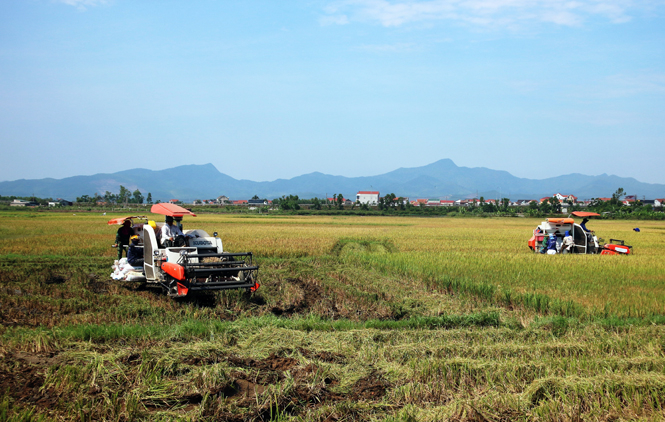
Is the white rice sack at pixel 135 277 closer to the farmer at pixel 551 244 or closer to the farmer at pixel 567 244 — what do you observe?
the farmer at pixel 551 244

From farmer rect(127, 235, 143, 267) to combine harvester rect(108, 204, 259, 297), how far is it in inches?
6.4

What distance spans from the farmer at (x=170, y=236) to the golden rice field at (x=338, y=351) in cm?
125

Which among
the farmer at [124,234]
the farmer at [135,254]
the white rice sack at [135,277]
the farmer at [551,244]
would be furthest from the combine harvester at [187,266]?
the farmer at [551,244]

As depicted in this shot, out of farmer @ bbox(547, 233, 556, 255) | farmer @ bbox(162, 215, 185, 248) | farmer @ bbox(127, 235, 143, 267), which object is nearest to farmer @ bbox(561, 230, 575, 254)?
farmer @ bbox(547, 233, 556, 255)

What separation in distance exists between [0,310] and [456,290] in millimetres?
9918

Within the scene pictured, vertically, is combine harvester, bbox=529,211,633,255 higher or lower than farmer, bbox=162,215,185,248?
lower

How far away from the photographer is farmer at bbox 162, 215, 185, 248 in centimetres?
1013

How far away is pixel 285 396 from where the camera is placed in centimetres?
465

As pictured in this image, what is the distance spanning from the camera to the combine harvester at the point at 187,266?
8906 mm

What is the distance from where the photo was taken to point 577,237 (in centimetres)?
1964

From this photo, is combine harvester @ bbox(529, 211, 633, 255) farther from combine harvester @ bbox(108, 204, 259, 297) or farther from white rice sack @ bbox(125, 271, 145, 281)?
white rice sack @ bbox(125, 271, 145, 281)

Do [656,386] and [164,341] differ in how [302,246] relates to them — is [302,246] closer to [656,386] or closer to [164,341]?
[164,341]

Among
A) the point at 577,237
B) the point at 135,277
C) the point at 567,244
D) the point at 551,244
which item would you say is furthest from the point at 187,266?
the point at 577,237

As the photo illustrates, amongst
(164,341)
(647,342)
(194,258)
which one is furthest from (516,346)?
(194,258)
